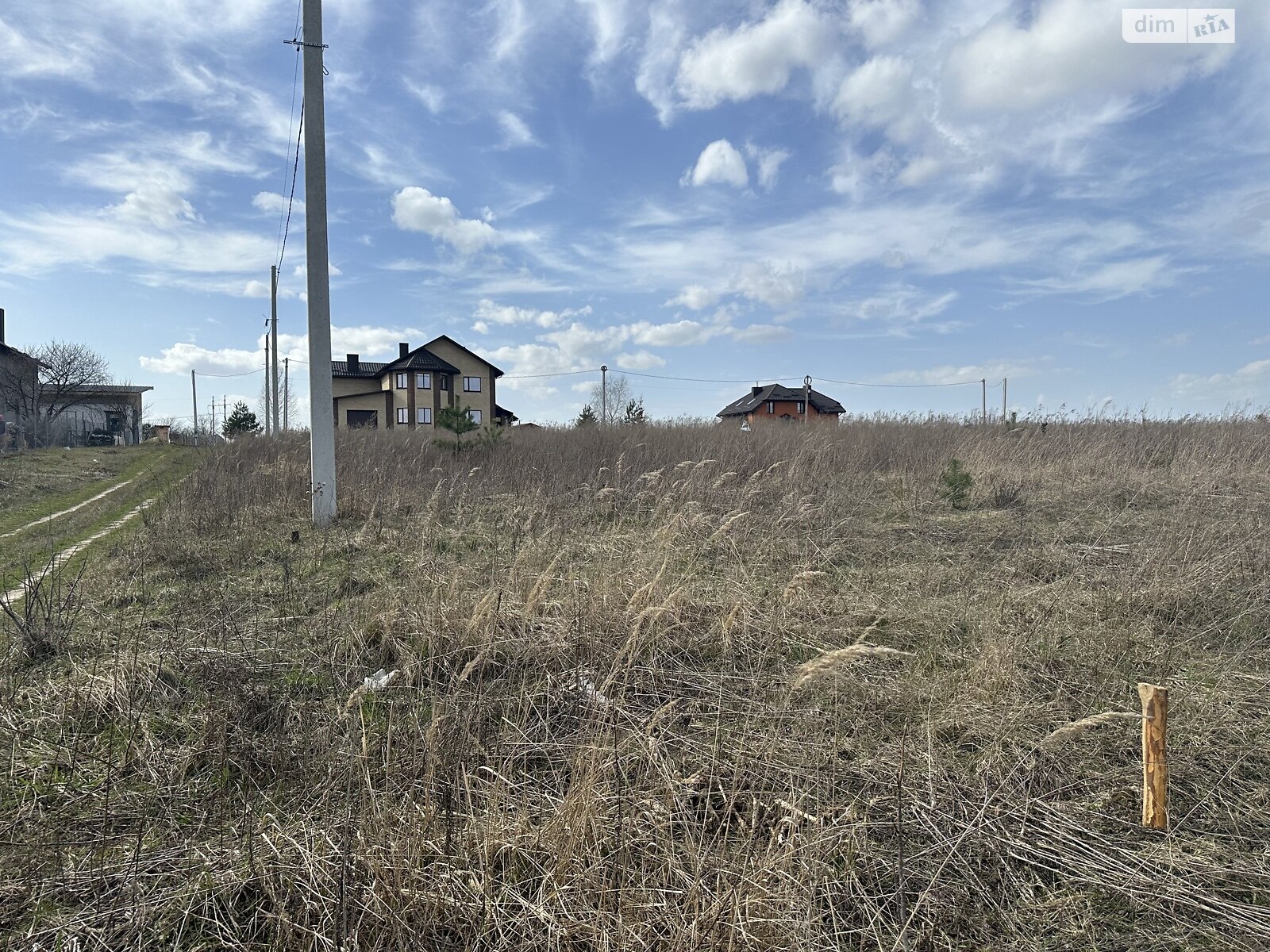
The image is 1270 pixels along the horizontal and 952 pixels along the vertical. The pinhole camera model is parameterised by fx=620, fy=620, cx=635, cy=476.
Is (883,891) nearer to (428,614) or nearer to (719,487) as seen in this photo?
(428,614)

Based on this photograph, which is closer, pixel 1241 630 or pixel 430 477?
pixel 1241 630

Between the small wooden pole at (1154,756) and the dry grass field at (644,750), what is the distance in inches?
4.3

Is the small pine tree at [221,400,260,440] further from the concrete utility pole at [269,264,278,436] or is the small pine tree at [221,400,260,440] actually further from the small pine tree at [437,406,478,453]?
the small pine tree at [437,406,478,453]

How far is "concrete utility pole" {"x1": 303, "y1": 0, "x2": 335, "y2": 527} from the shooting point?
701 centimetres

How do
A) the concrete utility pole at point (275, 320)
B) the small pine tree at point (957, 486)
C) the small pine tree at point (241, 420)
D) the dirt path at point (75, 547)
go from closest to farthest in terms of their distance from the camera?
the dirt path at point (75, 547), the small pine tree at point (957, 486), the concrete utility pole at point (275, 320), the small pine tree at point (241, 420)

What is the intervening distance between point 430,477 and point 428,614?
258 inches

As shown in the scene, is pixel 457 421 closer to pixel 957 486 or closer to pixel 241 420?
pixel 957 486

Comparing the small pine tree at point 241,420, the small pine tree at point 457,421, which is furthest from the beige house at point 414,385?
the small pine tree at point 457,421

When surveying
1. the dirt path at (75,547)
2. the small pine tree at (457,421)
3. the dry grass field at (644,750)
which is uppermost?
the small pine tree at (457,421)

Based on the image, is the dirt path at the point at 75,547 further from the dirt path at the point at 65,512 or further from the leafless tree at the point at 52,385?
the leafless tree at the point at 52,385

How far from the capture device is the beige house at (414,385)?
1609 inches

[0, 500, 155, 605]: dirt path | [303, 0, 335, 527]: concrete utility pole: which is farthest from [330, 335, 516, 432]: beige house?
[303, 0, 335, 527]: concrete utility pole

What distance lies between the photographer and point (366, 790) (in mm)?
2062

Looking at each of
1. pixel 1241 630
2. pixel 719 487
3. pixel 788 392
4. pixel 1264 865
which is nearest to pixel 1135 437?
pixel 719 487
